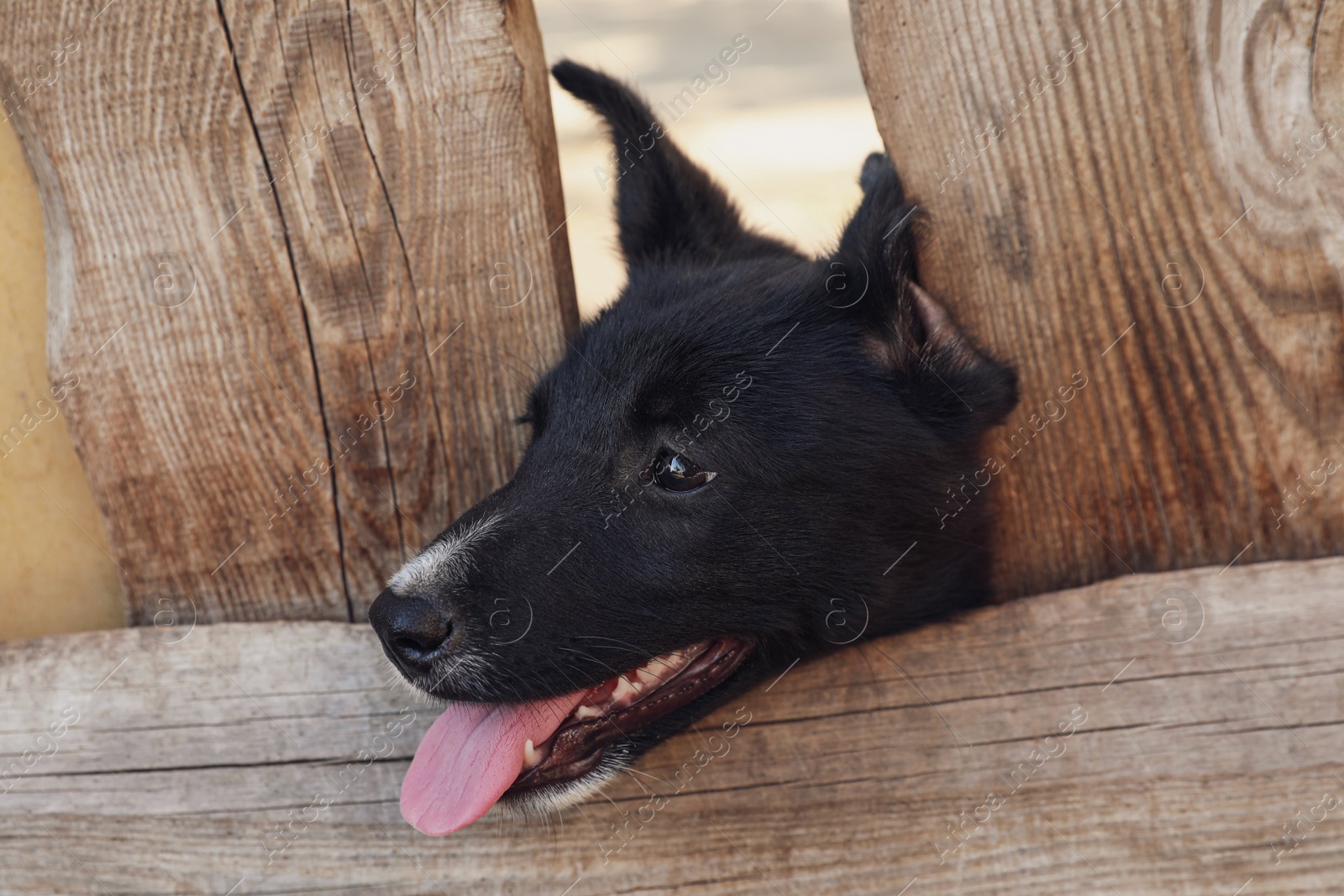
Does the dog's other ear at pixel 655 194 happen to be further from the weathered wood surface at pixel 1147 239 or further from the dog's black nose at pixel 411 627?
the dog's black nose at pixel 411 627

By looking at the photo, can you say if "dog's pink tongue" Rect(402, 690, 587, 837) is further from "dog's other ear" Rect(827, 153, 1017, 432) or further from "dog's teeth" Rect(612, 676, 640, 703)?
"dog's other ear" Rect(827, 153, 1017, 432)

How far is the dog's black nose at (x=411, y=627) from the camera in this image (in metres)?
2.04

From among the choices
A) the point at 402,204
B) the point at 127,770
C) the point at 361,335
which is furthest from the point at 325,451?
the point at 127,770

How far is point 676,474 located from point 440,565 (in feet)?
1.81

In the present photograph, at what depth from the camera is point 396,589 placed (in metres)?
2.08

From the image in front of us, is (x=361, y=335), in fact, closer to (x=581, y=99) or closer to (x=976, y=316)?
(x=581, y=99)

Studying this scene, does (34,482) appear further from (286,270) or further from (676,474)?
(676,474)

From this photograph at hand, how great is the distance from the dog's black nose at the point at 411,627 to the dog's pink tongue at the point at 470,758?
22 cm

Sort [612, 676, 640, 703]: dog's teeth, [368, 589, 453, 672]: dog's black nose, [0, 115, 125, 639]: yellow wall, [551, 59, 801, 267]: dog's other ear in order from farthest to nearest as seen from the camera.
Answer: [551, 59, 801, 267]: dog's other ear, [0, 115, 125, 639]: yellow wall, [612, 676, 640, 703]: dog's teeth, [368, 589, 453, 672]: dog's black nose

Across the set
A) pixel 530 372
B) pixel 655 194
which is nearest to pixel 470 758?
pixel 530 372

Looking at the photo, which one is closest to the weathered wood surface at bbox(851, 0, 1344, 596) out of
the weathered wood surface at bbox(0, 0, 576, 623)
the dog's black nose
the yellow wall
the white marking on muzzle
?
the weathered wood surface at bbox(0, 0, 576, 623)

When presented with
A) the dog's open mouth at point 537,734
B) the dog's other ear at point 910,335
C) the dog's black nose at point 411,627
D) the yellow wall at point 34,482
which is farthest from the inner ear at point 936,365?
the yellow wall at point 34,482

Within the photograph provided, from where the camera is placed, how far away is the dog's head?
2133 mm

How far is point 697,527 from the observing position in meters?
2.24
